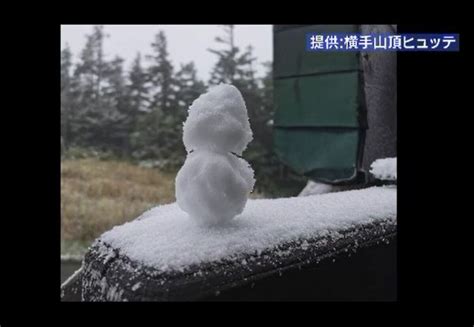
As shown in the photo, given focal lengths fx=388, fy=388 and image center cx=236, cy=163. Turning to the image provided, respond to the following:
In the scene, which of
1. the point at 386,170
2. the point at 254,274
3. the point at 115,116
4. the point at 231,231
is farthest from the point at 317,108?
the point at 115,116

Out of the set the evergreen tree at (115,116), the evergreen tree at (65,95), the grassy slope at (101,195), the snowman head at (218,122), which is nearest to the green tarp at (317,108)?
the snowman head at (218,122)

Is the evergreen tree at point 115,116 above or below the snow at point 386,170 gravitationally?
above

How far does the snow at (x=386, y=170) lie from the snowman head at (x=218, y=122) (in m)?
1.80

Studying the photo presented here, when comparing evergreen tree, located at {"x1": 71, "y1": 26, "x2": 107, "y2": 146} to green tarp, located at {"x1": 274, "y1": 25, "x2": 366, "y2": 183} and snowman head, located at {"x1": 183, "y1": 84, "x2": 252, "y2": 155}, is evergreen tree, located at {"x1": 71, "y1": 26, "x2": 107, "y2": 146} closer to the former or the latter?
green tarp, located at {"x1": 274, "y1": 25, "x2": 366, "y2": 183}

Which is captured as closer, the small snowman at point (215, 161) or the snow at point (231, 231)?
the snow at point (231, 231)

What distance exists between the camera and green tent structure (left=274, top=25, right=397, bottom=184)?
3605mm

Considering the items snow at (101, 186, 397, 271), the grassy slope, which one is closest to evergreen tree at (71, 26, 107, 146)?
the grassy slope

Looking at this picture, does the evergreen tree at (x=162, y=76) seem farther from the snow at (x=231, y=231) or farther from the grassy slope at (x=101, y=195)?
the snow at (x=231, y=231)

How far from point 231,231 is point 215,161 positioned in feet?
0.87

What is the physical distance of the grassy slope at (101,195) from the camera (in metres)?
7.12

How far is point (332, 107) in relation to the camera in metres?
3.77

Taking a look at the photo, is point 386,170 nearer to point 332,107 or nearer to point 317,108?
point 332,107

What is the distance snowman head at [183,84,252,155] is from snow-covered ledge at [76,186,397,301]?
1.02 feet

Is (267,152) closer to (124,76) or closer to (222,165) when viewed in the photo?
(124,76)
